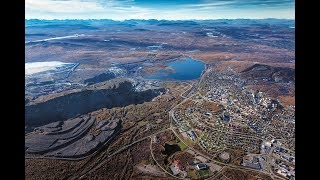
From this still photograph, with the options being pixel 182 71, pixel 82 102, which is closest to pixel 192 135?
pixel 82 102

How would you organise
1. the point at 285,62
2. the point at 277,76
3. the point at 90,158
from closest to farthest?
the point at 90,158, the point at 277,76, the point at 285,62

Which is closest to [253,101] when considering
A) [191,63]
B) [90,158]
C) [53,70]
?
[90,158]

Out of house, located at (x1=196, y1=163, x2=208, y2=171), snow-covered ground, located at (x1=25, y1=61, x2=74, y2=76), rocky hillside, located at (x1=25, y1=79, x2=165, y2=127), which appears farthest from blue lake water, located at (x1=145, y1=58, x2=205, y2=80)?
house, located at (x1=196, y1=163, x2=208, y2=171)

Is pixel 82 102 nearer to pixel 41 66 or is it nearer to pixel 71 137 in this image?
pixel 71 137

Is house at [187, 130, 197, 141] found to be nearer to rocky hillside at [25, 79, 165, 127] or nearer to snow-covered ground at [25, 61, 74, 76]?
rocky hillside at [25, 79, 165, 127]

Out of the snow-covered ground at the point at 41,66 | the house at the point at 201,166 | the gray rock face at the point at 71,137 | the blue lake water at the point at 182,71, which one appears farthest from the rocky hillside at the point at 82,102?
the snow-covered ground at the point at 41,66
